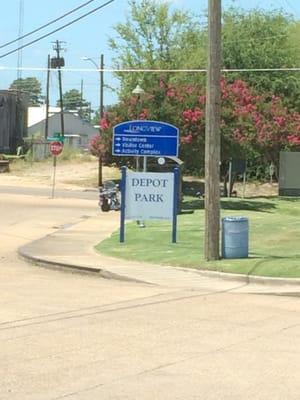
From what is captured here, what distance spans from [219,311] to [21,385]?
4431 millimetres

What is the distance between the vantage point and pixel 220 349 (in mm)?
7625

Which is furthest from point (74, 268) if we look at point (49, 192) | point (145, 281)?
point (49, 192)

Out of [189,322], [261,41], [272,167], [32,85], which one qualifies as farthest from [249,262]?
[32,85]

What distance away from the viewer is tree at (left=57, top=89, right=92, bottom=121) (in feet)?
504

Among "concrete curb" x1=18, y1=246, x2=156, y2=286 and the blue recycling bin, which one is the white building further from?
the blue recycling bin

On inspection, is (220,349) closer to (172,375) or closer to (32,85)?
(172,375)

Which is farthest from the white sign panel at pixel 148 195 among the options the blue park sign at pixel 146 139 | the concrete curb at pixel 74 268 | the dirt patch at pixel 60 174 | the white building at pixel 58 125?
the white building at pixel 58 125

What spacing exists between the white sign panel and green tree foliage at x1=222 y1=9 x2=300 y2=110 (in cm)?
3123

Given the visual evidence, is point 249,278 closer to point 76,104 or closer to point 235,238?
point 235,238

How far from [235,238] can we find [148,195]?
3799 mm

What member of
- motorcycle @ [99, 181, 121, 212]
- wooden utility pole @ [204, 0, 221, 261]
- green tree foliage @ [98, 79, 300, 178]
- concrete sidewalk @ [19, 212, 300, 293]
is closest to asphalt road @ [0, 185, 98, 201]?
green tree foliage @ [98, 79, 300, 178]

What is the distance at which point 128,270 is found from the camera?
14.0 metres

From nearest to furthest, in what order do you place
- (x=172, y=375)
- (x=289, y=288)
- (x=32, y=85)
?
(x=172, y=375), (x=289, y=288), (x=32, y=85)

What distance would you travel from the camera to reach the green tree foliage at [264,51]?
49344 millimetres
